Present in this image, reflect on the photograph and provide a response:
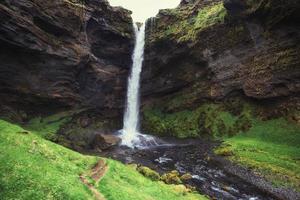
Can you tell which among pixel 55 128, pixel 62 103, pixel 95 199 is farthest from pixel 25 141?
pixel 62 103

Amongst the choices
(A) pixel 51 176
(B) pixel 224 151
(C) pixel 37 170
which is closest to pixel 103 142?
(B) pixel 224 151

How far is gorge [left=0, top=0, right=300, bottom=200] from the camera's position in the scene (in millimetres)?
43750

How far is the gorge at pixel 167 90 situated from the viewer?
144 feet

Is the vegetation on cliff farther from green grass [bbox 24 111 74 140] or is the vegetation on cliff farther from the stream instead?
green grass [bbox 24 111 74 140]

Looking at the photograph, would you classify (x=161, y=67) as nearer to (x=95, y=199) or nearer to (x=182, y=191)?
(x=182, y=191)

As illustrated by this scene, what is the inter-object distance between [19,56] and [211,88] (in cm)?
4382

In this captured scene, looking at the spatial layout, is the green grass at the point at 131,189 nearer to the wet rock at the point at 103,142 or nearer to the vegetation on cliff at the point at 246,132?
the vegetation on cliff at the point at 246,132

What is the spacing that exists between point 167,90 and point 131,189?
56.6 metres

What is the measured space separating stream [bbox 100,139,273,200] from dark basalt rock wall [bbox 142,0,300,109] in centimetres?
1615

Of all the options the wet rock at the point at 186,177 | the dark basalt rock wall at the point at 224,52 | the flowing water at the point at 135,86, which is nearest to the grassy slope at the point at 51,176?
the wet rock at the point at 186,177

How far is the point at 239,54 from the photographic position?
6831 cm

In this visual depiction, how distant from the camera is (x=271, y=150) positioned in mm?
52125

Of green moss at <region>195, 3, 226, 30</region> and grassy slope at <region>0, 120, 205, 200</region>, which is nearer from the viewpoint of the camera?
grassy slope at <region>0, 120, 205, 200</region>

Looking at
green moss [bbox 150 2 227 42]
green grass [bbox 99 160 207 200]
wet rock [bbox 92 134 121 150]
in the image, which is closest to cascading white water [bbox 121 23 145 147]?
green moss [bbox 150 2 227 42]
